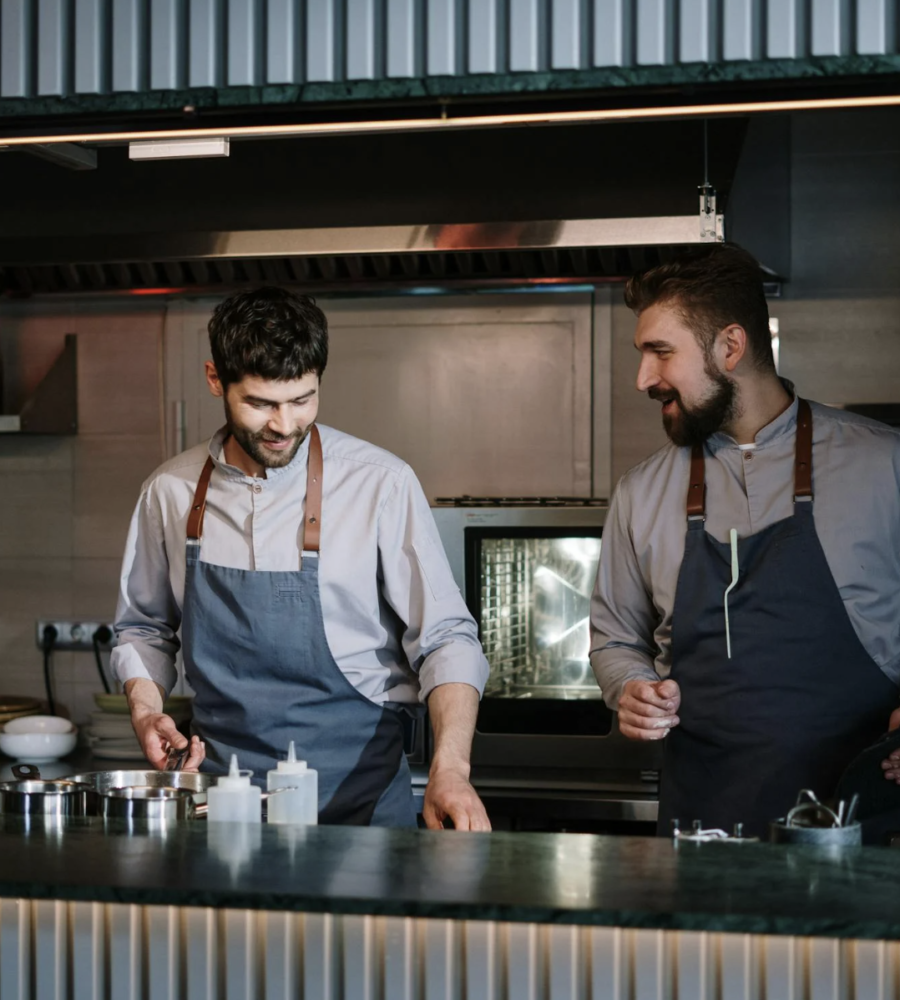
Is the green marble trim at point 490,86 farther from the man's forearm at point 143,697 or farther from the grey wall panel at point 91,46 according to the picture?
the man's forearm at point 143,697

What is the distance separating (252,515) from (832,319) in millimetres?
2120

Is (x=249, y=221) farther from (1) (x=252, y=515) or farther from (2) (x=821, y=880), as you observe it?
(2) (x=821, y=880)

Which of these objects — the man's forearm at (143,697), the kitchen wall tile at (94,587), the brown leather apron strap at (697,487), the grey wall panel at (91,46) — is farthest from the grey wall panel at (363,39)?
the kitchen wall tile at (94,587)

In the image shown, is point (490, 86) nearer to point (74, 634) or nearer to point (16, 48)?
point (16, 48)

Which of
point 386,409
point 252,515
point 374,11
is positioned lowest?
point 252,515

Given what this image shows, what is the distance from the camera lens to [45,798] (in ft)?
5.91

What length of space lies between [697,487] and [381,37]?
46.0 inches

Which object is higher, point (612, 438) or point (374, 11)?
point (374, 11)

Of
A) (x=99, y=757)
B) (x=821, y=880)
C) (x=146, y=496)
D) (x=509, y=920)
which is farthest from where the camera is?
(x=99, y=757)

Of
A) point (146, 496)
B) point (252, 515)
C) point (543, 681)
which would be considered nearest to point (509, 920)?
point (252, 515)

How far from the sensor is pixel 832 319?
3.86m

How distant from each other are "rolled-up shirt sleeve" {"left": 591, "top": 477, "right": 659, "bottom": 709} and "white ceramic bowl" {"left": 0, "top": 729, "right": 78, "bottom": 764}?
181cm

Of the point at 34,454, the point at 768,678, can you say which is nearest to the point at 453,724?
the point at 768,678

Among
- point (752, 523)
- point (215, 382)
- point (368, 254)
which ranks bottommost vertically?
point (752, 523)
